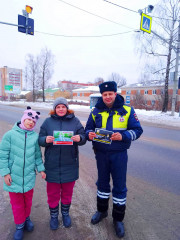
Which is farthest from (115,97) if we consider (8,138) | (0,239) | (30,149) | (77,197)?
(0,239)

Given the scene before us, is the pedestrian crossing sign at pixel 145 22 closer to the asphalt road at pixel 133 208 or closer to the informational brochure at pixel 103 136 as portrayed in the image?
the asphalt road at pixel 133 208

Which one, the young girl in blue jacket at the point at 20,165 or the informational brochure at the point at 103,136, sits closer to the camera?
the young girl in blue jacket at the point at 20,165

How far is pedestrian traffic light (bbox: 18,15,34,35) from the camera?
32.1 ft

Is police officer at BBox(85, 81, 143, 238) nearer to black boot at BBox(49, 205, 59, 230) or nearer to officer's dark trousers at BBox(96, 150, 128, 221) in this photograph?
officer's dark trousers at BBox(96, 150, 128, 221)

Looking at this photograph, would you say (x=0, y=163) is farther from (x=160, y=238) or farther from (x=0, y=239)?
(x=160, y=238)

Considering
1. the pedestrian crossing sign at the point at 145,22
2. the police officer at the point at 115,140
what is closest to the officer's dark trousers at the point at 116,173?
the police officer at the point at 115,140

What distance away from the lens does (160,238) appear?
2174 millimetres

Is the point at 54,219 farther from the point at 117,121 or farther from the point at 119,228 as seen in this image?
the point at 117,121

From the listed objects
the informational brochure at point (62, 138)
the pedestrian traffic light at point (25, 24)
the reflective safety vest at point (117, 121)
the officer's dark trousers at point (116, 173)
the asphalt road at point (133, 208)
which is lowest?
the asphalt road at point (133, 208)

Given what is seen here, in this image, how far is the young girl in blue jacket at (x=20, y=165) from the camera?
206cm

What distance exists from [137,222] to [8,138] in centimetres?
204

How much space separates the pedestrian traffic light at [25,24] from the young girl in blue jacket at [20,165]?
968 centimetres

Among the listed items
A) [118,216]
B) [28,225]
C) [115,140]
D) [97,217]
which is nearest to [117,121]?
[115,140]

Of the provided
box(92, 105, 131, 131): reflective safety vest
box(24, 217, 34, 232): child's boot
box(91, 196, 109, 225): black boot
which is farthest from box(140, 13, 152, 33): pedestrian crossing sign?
box(24, 217, 34, 232): child's boot
